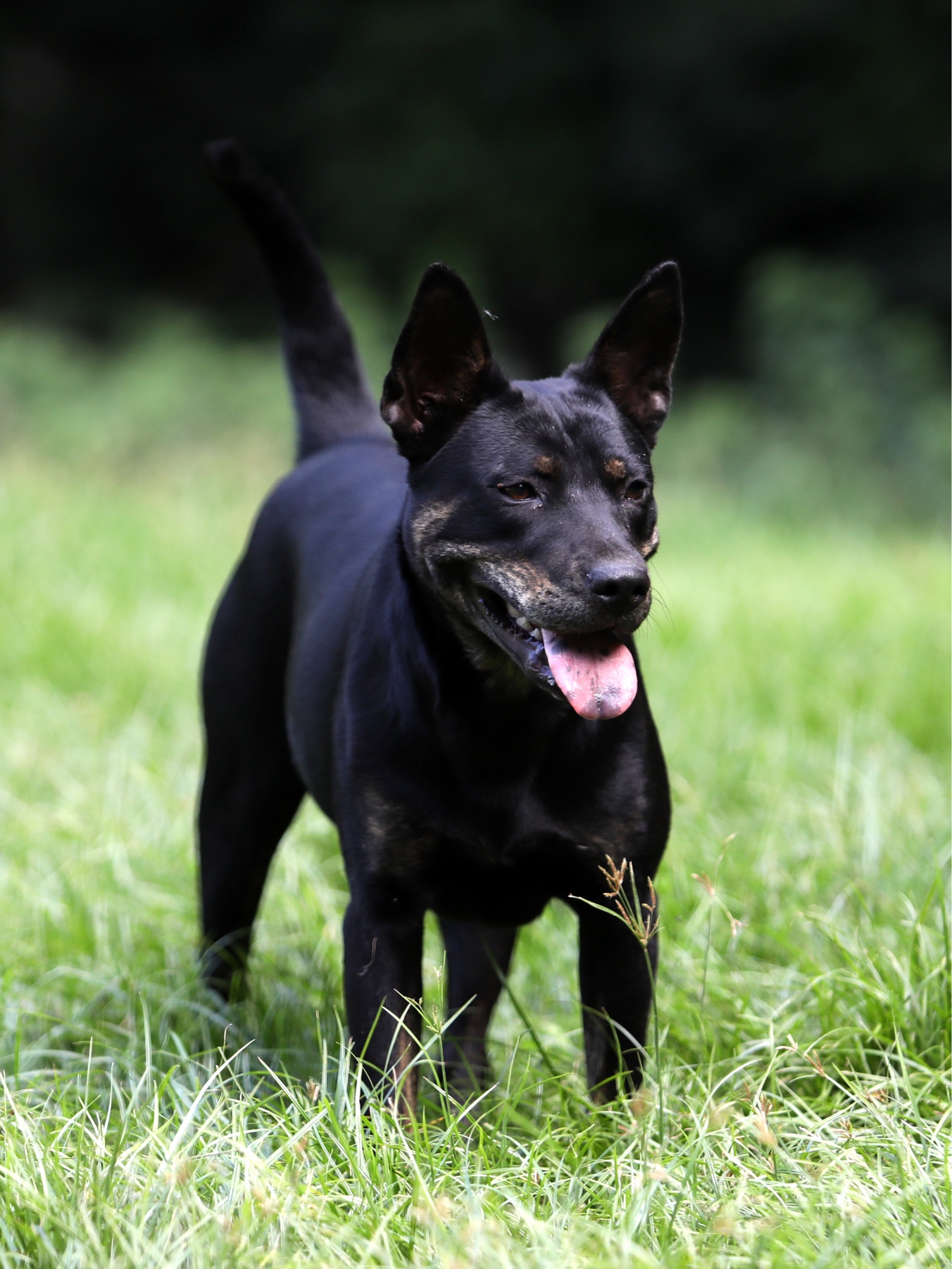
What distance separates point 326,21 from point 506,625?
17.2 m

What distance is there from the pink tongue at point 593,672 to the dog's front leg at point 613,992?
1.46 ft

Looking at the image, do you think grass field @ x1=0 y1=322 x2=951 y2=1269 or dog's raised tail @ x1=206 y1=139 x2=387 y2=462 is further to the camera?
dog's raised tail @ x1=206 y1=139 x2=387 y2=462

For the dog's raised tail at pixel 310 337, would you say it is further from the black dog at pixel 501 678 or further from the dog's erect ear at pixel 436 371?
the dog's erect ear at pixel 436 371

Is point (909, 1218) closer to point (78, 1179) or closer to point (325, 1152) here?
point (325, 1152)

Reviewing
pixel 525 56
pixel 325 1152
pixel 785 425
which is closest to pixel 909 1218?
pixel 325 1152

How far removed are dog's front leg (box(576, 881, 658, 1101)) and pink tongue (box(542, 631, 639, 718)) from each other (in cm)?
45

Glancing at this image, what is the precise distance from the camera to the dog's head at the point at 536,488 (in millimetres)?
2309

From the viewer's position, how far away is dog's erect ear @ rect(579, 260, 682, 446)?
2715 mm

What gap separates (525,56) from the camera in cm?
1650

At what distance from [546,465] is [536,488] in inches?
1.8

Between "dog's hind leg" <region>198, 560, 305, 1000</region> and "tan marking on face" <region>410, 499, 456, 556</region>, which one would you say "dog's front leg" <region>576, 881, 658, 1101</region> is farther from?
"dog's hind leg" <region>198, 560, 305, 1000</region>

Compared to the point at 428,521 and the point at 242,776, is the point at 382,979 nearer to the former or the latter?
the point at 428,521

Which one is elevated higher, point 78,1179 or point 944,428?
point 944,428

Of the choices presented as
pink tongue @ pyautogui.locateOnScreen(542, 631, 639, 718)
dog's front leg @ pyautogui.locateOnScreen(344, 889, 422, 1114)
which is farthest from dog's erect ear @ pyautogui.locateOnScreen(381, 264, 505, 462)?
dog's front leg @ pyautogui.locateOnScreen(344, 889, 422, 1114)
